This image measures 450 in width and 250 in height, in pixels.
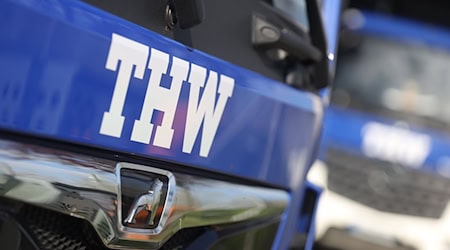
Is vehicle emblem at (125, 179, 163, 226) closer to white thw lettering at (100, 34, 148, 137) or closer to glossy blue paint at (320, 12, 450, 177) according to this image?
white thw lettering at (100, 34, 148, 137)

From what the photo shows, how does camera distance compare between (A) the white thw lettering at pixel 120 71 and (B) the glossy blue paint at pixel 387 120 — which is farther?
(B) the glossy blue paint at pixel 387 120

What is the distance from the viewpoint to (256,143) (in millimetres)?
2438

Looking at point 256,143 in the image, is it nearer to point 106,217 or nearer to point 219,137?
point 219,137

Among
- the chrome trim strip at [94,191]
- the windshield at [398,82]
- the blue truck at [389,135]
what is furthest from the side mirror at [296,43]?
the windshield at [398,82]

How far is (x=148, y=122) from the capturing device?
6.30ft

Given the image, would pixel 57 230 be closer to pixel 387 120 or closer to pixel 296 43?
pixel 296 43

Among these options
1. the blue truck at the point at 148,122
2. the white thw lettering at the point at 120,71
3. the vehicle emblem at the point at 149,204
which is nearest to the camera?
the blue truck at the point at 148,122

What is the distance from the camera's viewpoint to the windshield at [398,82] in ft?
23.1

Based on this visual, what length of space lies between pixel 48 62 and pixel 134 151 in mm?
362

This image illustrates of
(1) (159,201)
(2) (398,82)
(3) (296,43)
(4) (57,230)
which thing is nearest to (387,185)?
(2) (398,82)

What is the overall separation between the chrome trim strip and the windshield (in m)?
5.00

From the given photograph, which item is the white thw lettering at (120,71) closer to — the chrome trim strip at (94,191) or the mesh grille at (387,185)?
the chrome trim strip at (94,191)

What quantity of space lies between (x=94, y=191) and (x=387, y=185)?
4.71 meters

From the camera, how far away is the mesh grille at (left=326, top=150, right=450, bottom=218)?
240 inches
